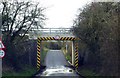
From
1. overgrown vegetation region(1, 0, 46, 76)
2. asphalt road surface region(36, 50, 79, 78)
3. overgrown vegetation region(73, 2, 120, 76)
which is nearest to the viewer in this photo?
overgrown vegetation region(73, 2, 120, 76)

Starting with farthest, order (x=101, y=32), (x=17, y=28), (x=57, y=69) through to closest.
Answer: (x=57, y=69)
(x=17, y=28)
(x=101, y=32)

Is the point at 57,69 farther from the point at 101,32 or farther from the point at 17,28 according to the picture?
the point at 101,32

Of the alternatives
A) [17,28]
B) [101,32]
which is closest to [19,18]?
[17,28]

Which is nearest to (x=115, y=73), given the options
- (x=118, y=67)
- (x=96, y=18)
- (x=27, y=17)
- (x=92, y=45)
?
(x=118, y=67)

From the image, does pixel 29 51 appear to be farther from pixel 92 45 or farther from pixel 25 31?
pixel 92 45

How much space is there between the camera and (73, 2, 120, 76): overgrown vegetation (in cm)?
2200

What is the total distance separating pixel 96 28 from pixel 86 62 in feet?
36.8

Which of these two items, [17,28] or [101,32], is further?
[17,28]

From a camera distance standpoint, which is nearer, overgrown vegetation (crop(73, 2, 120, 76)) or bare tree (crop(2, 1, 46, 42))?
overgrown vegetation (crop(73, 2, 120, 76))

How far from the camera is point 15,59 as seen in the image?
3231 cm

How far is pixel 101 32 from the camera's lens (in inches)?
1133

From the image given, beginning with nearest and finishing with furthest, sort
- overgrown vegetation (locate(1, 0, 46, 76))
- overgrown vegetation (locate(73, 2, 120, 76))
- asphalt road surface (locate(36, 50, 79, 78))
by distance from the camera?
overgrown vegetation (locate(73, 2, 120, 76)), overgrown vegetation (locate(1, 0, 46, 76)), asphalt road surface (locate(36, 50, 79, 78))

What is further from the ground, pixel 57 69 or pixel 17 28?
pixel 17 28

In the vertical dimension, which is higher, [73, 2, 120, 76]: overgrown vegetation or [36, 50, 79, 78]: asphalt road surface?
[73, 2, 120, 76]: overgrown vegetation
